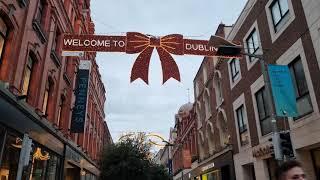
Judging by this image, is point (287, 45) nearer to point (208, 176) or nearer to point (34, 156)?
point (34, 156)

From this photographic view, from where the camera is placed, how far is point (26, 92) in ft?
46.1

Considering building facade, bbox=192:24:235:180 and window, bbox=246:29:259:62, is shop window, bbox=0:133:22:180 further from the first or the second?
building facade, bbox=192:24:235:180

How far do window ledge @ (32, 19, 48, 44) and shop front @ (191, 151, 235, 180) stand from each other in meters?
14.6

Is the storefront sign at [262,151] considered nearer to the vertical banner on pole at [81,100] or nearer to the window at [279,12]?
the window at [279,12]

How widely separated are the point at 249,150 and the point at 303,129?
20.8ft

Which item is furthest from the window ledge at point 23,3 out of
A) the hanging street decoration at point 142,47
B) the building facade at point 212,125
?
the building facade at point 212,125

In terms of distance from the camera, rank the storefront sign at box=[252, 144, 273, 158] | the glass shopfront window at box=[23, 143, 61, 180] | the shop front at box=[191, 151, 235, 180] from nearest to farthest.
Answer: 1. the glass shopfront window at box=[23, 143, 61, 180]
2. the storefront sign at box=[252, 144, 273, 158]
3. the shop front at box=[191, 151, 235, 180]

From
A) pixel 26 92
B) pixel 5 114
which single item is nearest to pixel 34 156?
pixel 26 92

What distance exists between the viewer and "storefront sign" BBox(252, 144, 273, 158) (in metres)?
16.0

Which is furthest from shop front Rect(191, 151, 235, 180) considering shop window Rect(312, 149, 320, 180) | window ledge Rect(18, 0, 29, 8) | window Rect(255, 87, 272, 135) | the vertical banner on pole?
window ledge Rect(18, 0, 29, 8)

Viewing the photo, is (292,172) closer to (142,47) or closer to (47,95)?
(142,47)

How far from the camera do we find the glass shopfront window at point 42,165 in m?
14.1

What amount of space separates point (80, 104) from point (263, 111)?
38.7ft

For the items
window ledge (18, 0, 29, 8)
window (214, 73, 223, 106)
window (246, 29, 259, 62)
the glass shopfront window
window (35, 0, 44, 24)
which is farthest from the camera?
window (214, 73, 223, 106)
